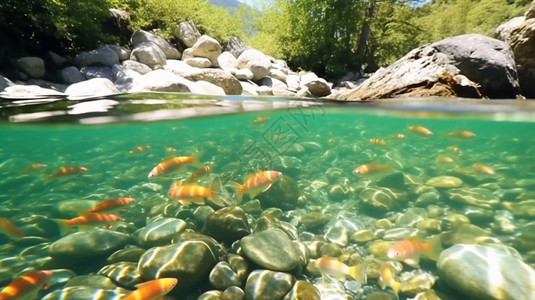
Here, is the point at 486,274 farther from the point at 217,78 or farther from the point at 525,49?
the point at 525,49

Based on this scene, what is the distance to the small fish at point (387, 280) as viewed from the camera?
2.88 meters

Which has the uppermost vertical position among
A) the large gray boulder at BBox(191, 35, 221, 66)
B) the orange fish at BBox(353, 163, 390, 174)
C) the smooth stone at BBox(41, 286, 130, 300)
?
Result: the large gray boulder at BBox(191, 35, 221, 66)

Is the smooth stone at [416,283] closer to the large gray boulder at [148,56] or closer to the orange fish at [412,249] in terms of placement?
the orange fish at [412,249]

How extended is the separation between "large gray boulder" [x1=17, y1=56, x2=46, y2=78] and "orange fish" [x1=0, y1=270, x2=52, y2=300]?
32.6 ft

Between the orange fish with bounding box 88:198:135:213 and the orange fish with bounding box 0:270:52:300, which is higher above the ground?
the orange fish with bounding box 88:198:135:213

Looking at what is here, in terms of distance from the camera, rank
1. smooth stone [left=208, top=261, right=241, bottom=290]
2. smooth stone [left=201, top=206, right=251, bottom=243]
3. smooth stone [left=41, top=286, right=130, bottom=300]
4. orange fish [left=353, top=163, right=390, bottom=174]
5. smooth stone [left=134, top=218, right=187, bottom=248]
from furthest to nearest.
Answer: orange fish [left=353, top=163, right=390, bottom=174] < smooth stone [left=201, top=206, right=251, bottom=243] < smooth stone [left=134, top=218, right=187, bottom=248] < smooth stone [left=208, top=261, right=241, bottom=290] < smooth stone [left=41, top=286, right=130, bottom=300]

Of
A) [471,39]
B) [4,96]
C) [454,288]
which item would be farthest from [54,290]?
[471,39]

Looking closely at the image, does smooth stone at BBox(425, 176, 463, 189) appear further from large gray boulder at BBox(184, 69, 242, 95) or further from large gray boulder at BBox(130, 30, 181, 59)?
large gray boulder at BBox(130, 30, 181, 59)

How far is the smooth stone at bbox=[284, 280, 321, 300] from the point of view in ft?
8.69

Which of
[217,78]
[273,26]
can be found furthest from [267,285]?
[273,26]

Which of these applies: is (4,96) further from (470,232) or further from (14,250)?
(470,232)

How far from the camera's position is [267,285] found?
2787 millimetres

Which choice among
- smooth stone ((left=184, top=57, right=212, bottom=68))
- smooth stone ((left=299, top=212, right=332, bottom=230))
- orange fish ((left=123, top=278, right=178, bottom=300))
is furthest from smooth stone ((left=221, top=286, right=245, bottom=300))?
smooth stone ((left=184, top=57, right=212, bottom=68))

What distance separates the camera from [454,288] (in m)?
2.83
